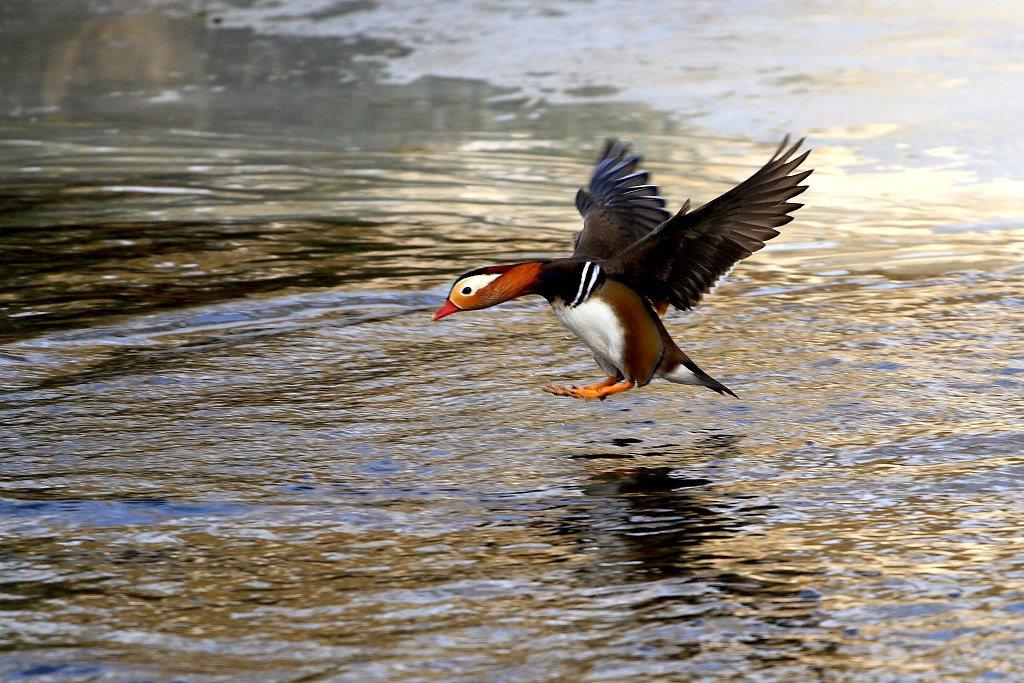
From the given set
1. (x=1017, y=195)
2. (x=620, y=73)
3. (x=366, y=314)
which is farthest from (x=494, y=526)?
(x=620, y=73)

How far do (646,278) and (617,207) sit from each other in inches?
25.9

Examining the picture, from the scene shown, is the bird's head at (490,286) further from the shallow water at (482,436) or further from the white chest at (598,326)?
the shallow water at (482,436)

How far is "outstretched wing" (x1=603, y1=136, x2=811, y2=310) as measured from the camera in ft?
14.3

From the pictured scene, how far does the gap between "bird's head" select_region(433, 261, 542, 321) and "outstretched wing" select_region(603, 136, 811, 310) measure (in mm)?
289

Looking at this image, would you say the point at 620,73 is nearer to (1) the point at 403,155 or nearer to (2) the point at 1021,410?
(1) the point at 403,155

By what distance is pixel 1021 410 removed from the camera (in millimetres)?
4746

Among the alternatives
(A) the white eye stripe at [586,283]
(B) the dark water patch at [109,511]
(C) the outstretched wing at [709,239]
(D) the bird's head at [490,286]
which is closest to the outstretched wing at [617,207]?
(C) the outstretched wing at [709,239]

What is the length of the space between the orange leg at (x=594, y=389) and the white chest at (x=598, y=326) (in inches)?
2.8

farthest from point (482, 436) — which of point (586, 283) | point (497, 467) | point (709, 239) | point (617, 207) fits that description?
point (617, 207)

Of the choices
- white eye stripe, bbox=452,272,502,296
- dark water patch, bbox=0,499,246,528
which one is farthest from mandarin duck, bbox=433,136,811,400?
dark water patch, bbox=0,499,246,528

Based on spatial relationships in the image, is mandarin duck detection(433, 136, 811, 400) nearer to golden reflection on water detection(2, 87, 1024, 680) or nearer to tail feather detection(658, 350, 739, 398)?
tail feather detection(658, 350, 739, 398)

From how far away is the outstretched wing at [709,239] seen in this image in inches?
171

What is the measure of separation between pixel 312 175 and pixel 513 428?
4998 millimetres

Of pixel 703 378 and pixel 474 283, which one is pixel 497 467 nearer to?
pixel 474 283
